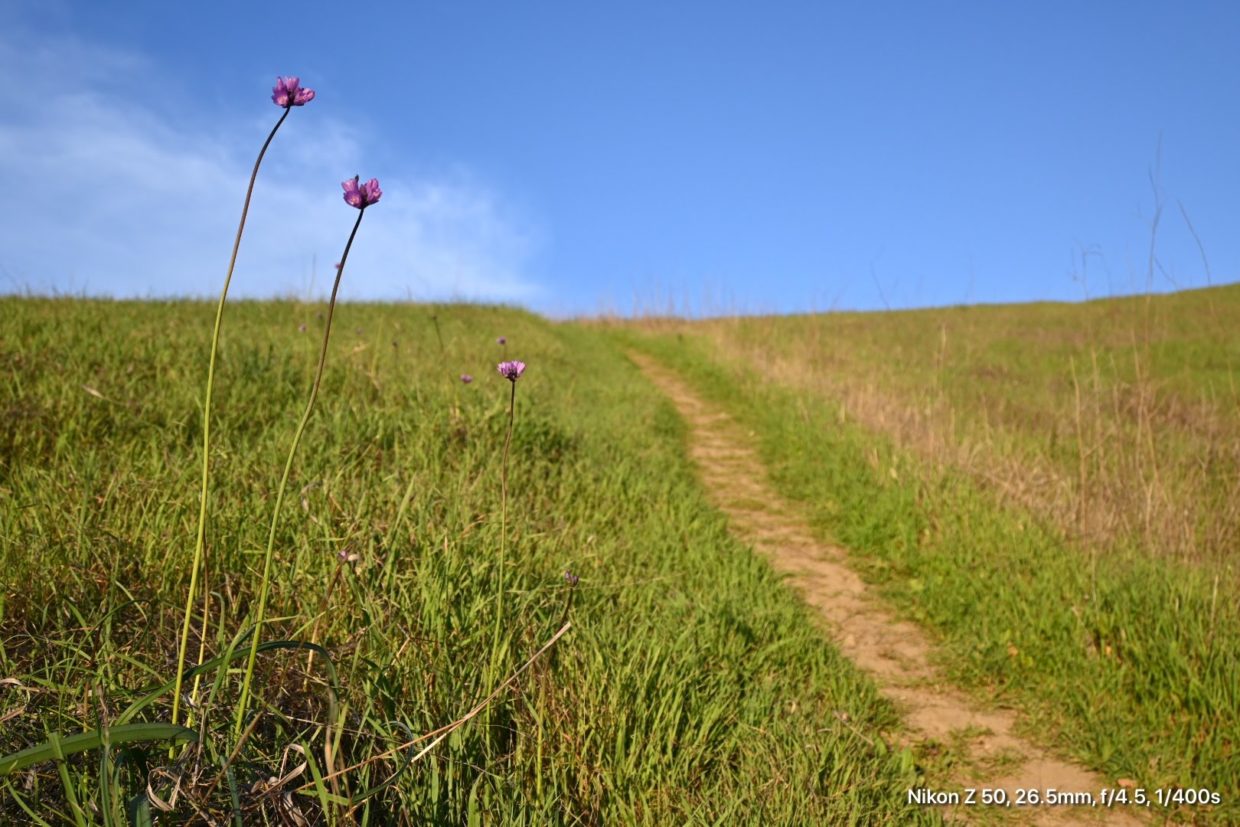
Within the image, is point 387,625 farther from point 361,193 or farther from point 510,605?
point 361,193

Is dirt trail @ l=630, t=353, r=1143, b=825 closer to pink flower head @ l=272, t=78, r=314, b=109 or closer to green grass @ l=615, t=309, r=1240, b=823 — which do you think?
green grass @ l=615, t=309, r=1240, b=823

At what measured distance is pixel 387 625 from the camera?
7.57 ft

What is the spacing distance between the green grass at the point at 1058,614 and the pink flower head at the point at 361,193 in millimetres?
3146

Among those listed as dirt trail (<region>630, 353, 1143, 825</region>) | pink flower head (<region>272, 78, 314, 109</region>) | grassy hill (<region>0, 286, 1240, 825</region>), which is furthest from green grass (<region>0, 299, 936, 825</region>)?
pink flower head (<region>272, 78, 314, 109</region>)

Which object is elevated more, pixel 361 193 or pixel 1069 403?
pixel 361 193

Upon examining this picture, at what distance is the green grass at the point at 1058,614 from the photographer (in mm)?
2914

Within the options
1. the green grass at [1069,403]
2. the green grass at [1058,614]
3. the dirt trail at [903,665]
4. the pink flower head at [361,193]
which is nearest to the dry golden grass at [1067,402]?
the green grass at [1069,403]

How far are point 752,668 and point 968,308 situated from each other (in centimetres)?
3158

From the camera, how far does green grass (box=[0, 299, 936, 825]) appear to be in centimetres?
167

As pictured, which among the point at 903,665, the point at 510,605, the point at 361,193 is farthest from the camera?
the point at 903,665

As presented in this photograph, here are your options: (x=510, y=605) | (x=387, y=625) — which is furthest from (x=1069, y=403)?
(x=387, y=625)

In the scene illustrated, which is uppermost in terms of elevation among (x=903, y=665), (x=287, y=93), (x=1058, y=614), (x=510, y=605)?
(x=287, y=93)

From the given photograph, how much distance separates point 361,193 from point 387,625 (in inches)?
56.4

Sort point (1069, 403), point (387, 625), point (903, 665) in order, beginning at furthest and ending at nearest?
point (1069, 403) → point (903, 665) → point (387, 625)
